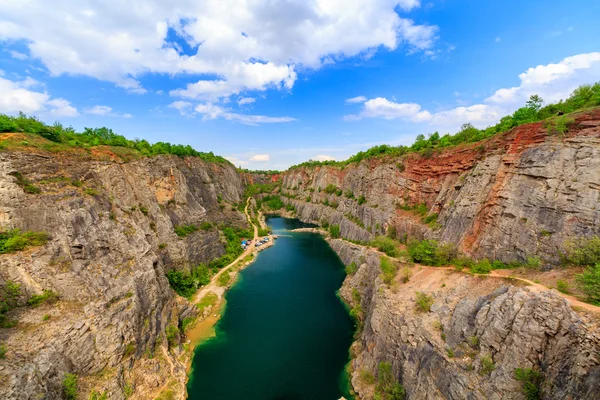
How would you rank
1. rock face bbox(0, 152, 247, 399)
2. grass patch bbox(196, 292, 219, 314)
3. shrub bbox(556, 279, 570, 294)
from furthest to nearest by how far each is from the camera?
grass patch bbox(196, 292, 219, 314) → rock face bbox(0, 152, 247, 399) → shrub bbox(556, 279, 570, 294)

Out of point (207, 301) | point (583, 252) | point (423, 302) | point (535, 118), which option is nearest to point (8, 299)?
point (207, 301)

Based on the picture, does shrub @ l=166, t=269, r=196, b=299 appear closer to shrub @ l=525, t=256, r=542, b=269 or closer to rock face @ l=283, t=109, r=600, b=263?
rock face @ l=283, t=109, r=600, b=263

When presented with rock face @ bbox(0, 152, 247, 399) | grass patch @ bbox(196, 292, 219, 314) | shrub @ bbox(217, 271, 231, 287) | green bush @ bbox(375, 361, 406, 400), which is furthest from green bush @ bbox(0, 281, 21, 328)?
green bush @ bbox(375, 361, 406, 400)

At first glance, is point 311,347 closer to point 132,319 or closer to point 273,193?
point 132,319

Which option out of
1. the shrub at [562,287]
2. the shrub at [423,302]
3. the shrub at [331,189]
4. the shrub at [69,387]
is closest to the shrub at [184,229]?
the shrub at [69,387]

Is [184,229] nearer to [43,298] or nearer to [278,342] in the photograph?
[43,298]

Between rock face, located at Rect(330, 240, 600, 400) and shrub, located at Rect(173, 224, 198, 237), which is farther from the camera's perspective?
shrub, located at Rect(173, 224, 198, 237)

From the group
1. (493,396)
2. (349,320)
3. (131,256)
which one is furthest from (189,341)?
(493,396)
